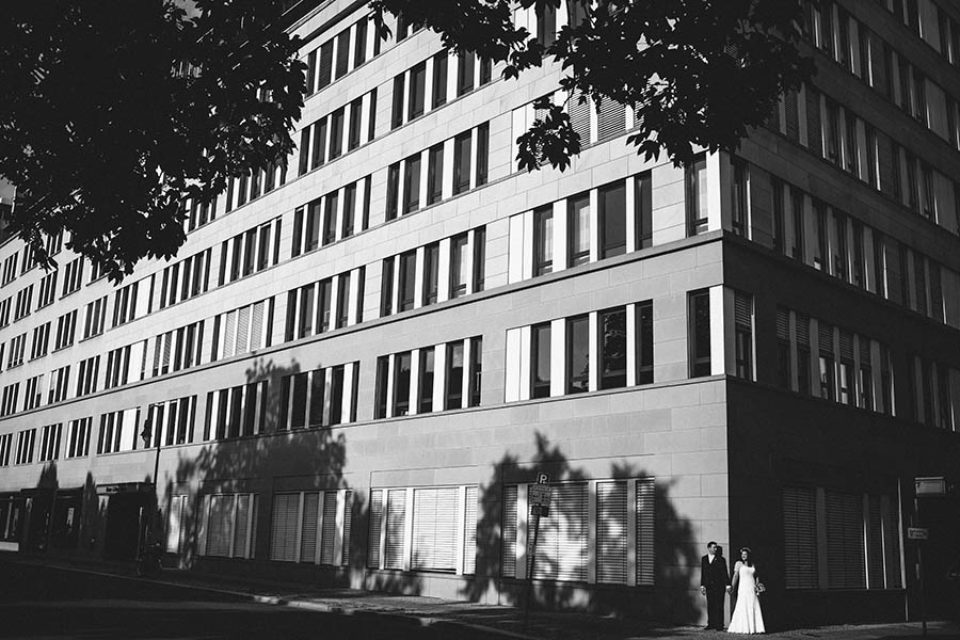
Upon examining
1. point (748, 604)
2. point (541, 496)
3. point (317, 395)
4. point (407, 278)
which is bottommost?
point (748, 604)

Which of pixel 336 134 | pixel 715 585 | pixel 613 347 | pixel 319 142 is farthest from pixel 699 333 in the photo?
pixel 319 142

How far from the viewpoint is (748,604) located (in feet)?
68.5

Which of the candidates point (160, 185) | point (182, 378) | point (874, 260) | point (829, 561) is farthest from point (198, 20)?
point (182, 378)

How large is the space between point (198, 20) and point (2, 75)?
2.12 metres

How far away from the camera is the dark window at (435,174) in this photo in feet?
110

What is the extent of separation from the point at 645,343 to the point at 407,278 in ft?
37.3

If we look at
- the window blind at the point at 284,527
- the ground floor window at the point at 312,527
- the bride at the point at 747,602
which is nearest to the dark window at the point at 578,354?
the bride at the point at 747,602

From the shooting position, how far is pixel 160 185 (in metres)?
11.4

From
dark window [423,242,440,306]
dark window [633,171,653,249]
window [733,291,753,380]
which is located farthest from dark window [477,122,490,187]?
window [733,291,753,380]

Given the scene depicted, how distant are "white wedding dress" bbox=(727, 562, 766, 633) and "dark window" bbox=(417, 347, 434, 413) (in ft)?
42.7

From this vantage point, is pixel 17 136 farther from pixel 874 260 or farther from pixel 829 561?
pixel 874 260

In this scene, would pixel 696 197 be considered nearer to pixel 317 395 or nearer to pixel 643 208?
pixel 643 208

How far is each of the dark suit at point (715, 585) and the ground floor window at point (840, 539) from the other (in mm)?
2971

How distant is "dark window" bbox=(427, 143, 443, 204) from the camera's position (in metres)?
33.5
